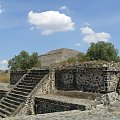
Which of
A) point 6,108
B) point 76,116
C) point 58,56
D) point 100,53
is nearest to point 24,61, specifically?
point 58,56

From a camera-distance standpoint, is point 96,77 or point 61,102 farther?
point 96,77

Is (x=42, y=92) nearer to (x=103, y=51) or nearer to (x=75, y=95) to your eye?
(x=75, y=95)

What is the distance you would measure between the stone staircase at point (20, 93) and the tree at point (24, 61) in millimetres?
13728

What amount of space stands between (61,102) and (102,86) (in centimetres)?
252

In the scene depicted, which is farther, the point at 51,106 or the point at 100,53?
the point at 100,53

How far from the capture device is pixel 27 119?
8.55 metres

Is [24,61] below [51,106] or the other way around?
the other way around

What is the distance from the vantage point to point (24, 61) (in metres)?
35.2

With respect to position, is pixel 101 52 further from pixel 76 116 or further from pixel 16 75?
pixel 76 116

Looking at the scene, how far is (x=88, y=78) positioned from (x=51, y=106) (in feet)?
8.68

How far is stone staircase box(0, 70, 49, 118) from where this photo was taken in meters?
15.8

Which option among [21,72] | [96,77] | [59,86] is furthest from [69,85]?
[21,72]

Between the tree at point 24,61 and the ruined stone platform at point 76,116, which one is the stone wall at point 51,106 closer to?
the ruined stone platform at point 76,116

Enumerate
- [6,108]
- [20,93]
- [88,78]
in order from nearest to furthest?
[88,78] → [6,108] → [20,93]
